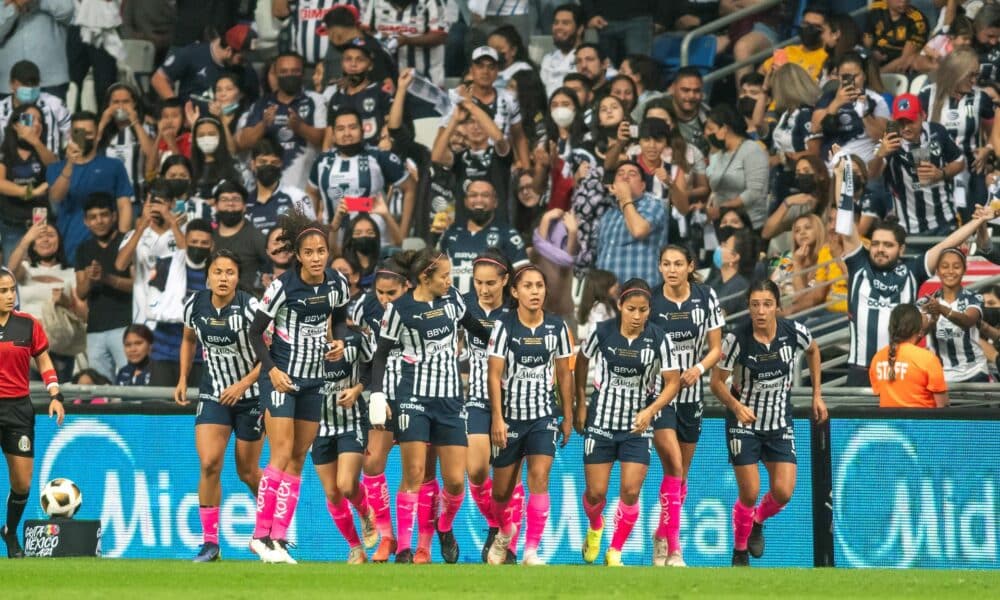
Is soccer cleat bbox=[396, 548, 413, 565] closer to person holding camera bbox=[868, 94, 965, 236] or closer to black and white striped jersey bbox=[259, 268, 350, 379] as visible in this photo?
black and white striped jersey bbox=[259, 268, 350, 379]

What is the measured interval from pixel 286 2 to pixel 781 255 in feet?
24.4

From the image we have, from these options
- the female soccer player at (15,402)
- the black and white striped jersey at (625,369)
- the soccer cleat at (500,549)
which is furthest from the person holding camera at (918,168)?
the female soccer player at (15,402)

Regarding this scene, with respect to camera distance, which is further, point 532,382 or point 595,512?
point 595,512

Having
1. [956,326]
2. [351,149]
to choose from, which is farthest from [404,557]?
[351,149]

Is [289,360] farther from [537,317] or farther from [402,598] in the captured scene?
[402,598]

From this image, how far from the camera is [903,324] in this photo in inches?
602

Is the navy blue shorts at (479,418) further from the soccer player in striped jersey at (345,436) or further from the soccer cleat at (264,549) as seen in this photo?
the soccer cleat at (264,549)

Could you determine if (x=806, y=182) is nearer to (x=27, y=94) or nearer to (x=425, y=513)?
(x=425, y=513)

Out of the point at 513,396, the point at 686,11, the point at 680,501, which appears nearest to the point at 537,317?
the point at 513,396

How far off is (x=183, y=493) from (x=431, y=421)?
3.52 meters

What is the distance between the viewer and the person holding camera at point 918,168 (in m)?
18.0

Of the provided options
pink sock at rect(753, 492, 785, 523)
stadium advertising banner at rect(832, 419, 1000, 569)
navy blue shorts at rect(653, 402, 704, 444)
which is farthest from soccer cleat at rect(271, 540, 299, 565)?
stadium advertising banner at rect(832, 419, 1000, 569)

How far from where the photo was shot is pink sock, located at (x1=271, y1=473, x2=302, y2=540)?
14.1 meters

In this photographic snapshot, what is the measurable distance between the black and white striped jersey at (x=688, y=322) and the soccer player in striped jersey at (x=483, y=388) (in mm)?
1204
